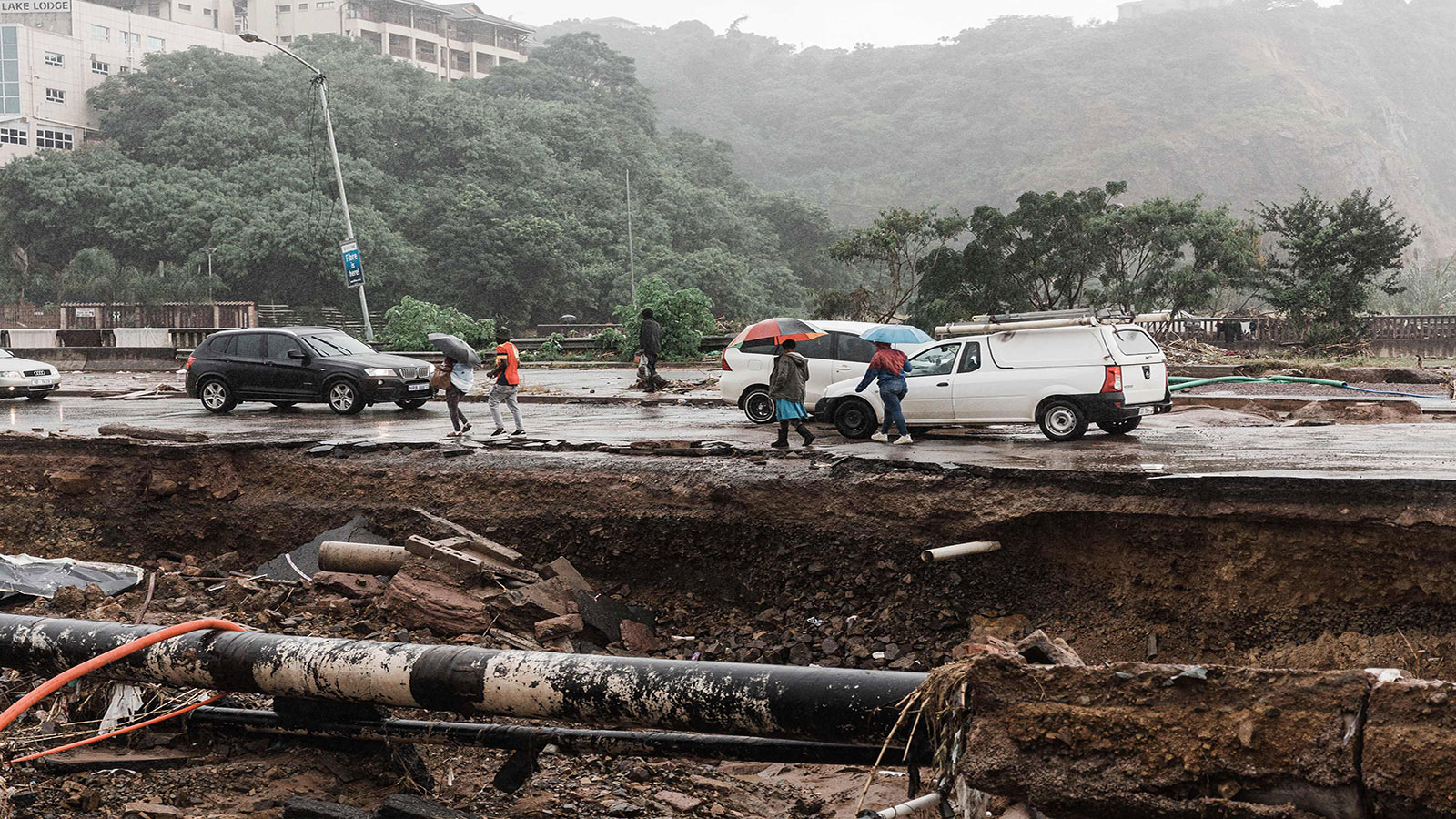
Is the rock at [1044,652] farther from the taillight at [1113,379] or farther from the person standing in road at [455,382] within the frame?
the person standing in road at [455,382]

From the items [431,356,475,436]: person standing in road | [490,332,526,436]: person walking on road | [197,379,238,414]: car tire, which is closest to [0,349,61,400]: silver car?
[197,379,238,414]: car tire

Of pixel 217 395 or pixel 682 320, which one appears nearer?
pixel 217 395

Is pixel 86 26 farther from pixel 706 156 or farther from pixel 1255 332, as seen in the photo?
pixel 1255 332

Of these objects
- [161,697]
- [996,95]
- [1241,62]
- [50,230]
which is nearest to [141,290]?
[50,230]

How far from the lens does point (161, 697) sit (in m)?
5.40

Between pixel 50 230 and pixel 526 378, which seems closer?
pixel 526 378

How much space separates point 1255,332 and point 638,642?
28.8 m

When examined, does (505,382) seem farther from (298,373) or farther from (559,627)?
(298,373)

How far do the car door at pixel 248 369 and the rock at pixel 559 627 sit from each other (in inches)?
448

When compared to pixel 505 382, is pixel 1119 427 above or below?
below

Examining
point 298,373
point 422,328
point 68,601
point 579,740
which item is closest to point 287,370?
point 298,373

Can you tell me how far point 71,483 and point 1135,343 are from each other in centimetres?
1256

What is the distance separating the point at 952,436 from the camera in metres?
13.4

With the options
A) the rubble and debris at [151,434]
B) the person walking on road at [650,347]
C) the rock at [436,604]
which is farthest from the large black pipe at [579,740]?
the person walking on road at [650,347]
